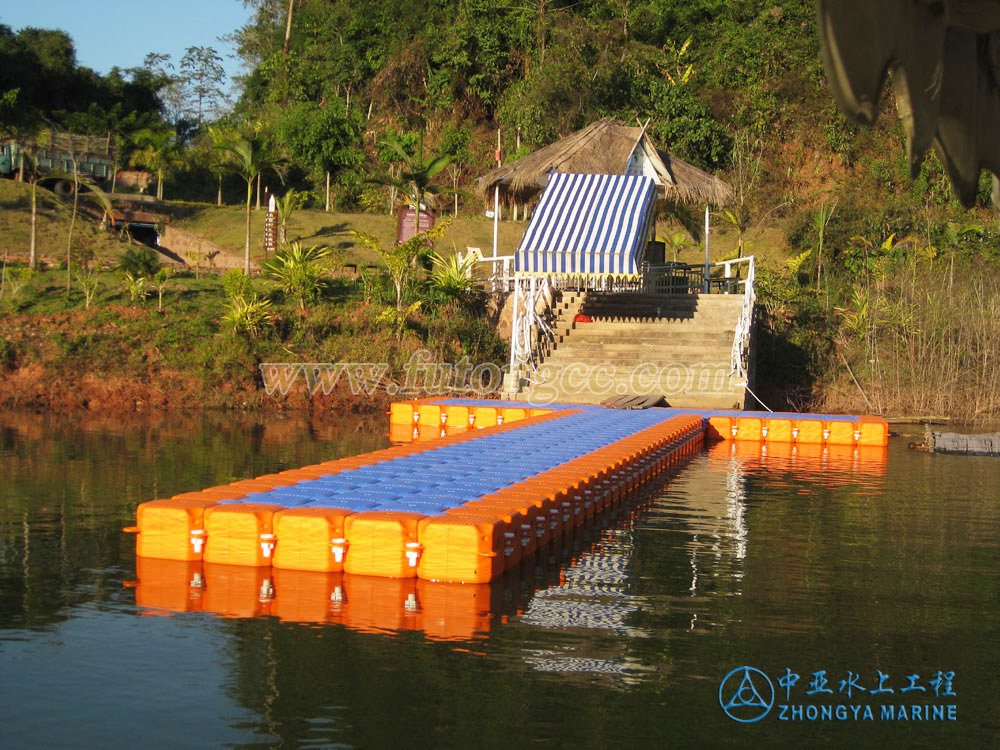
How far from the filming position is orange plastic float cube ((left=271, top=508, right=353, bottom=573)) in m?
8.91

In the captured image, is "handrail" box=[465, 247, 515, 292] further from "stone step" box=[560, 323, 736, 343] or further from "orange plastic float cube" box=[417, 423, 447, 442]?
"orange plastic float cube" box=[417, 423, 447, 442]

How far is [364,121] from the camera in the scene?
52.5 meters

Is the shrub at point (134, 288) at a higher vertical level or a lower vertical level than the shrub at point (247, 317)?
higher

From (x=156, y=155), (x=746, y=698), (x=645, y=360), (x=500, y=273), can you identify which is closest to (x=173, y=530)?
(x=746, y=698)

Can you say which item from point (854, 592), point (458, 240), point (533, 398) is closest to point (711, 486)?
point (854, 592)

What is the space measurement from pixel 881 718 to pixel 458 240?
3481 centimetres

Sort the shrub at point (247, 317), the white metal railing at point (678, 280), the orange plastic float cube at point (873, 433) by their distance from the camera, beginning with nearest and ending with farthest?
the orange plastic float cube at point (873, 433) → the shrub at point (247, 317) → the white metal railing at point (678, 280)

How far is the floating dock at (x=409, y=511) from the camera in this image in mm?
8789

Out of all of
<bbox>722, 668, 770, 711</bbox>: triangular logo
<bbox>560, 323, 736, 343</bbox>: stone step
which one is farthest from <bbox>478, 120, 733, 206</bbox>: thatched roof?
<bbox>722, 668, 770, 711</bbox>: triangular logo

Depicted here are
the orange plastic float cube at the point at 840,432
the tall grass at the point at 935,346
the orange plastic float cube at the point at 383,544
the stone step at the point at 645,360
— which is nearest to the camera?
the orange plastic float cube at the point at 383,544

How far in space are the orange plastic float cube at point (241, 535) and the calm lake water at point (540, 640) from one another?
0.86 feet

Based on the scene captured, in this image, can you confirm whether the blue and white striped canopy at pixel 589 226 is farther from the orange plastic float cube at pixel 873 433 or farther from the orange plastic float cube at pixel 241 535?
the orange plastic float cube at pixel 241 535

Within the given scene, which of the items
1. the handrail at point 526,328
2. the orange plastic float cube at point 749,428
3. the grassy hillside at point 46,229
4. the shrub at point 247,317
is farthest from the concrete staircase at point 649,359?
the grassy hillside at point 46,229

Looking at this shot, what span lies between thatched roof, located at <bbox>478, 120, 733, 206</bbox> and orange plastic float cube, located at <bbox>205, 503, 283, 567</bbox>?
1806 cm
